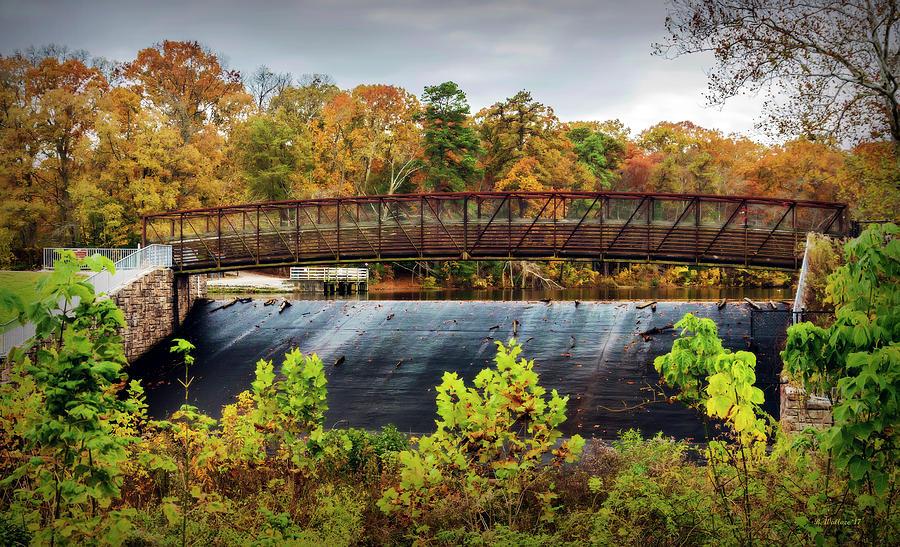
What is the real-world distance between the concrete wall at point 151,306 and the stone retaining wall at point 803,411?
19955 mm

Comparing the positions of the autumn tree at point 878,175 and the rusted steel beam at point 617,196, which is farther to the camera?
the rusted steel beam at point 617,196

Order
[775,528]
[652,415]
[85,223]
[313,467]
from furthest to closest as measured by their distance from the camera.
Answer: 1. [85,223]
2. [652,415]
3. [313,467]
4. [775,528]

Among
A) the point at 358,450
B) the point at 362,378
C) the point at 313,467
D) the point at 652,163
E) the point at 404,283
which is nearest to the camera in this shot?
the point at 313,467

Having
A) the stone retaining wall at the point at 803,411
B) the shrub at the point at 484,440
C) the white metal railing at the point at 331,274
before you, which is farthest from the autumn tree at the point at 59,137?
the shrub at the point at 484,440

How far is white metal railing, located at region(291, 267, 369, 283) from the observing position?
47.9 m

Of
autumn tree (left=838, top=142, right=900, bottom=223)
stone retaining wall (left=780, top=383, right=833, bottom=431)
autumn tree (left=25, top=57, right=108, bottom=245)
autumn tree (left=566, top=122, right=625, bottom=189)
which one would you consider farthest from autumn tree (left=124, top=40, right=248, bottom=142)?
stone retaining wall (left=780, top=383, right=833, bottom=431)

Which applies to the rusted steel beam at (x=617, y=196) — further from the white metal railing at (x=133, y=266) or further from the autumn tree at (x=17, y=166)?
the autumn tree at (x=17, y=166)

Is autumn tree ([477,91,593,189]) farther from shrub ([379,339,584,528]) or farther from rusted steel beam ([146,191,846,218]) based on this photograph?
shrub ([379,339,584,528])

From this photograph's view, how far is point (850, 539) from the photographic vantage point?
287 inches

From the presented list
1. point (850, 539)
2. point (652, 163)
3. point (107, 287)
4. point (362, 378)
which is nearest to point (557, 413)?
point (850, 539)

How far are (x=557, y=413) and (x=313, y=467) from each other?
12.2 feet

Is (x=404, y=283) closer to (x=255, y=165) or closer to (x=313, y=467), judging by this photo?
(x=255, y=165)

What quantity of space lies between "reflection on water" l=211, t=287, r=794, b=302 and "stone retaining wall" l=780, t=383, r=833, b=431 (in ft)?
91.5

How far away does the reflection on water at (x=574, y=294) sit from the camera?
1703 inches
